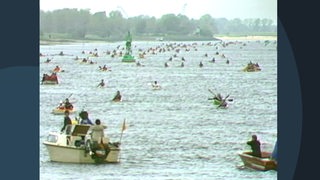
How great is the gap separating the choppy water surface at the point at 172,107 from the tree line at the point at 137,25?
81 mm

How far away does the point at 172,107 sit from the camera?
196 inches

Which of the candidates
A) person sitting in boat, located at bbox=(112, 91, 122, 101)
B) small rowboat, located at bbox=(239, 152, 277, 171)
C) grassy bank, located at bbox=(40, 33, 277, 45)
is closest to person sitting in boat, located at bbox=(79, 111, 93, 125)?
person sitting in boat, located at bbox=(112, 91, 122, 101)

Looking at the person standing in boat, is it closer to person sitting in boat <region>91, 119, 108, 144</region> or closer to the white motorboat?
the white motorboat

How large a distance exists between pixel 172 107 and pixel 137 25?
0.62 meters

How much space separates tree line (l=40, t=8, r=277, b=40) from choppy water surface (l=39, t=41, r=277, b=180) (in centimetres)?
8

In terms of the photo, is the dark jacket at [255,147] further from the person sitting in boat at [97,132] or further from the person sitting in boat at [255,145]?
the person sitting in boat at [97,132]

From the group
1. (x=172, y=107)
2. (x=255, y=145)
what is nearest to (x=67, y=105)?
(x=172, y=107)

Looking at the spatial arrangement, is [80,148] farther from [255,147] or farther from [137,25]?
[255,147]

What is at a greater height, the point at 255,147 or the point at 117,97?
the point at 117,97

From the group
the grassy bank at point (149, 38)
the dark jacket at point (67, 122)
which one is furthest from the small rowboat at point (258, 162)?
the dark jacket at point (67, 122)

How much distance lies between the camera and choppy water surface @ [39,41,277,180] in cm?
485

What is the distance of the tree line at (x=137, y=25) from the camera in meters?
4.89
